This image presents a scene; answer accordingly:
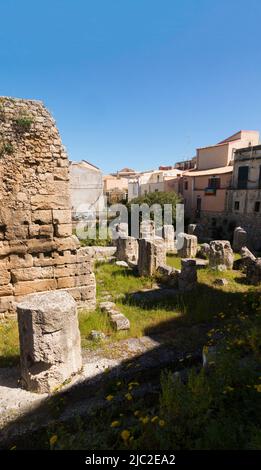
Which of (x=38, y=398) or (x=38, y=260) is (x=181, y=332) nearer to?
(x=38, y=398)

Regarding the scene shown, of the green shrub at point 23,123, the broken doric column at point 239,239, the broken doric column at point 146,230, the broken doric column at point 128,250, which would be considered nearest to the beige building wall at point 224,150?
the broken doric column at point 239,239

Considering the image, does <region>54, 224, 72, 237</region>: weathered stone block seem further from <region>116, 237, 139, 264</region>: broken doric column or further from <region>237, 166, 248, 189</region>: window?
<region>237, 166, 248, 189</region>: window

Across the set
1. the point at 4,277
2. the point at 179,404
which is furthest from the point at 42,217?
the point at 179,404

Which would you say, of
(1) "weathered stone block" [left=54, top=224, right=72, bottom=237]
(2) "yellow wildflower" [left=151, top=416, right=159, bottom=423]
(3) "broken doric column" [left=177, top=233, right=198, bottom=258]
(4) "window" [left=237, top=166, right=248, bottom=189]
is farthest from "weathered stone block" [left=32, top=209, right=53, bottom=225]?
(4) "window" [left=237, top=166, right=248, bottom=189]

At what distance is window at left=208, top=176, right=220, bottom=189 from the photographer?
2582cm

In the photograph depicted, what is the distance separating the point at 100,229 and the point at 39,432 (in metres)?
18.5

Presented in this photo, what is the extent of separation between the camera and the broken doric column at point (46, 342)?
3.91 m

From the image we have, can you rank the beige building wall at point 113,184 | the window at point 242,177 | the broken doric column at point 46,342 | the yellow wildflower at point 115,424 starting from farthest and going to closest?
the beige building wall at point 113,184
the window at point 242,177
the broken doric column at point 46,342
the yellow wildflower at point 115,424

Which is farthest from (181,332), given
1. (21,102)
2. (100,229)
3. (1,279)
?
(100,229)

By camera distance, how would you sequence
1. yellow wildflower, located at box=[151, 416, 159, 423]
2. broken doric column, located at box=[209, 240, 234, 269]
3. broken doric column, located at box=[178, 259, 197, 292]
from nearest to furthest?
yellow wildflower, located at box=[151, 416, 159, 423], broken doric column, located at box=[178, 259, 197, 292], broken doric column, located at box=[209, 240, 234, 269]

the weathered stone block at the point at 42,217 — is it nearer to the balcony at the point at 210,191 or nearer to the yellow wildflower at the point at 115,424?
the yellow wildflower at the point at 115,424

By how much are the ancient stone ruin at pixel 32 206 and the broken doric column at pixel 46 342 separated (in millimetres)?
2196

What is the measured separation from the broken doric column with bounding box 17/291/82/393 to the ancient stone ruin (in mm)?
2196

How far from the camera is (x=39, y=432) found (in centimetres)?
313
